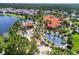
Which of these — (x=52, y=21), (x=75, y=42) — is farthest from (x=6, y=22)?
(x=75, y=42)

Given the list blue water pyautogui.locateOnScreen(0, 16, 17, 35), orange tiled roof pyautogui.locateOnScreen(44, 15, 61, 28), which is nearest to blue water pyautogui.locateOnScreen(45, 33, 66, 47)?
orange tiled roof pyautogui.locateOnScreen(44, 15, 61, 28)

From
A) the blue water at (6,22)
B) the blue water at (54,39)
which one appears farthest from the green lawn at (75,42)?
the blue water at (6,22)

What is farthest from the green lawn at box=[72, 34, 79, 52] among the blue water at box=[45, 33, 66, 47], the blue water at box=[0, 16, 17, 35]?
the blue water at box=[0, 16, 17, 35]

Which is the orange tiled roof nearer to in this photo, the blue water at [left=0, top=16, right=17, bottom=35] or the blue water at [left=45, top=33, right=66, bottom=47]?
the blue water at [left=45, top=33, right=66, bottom=47]

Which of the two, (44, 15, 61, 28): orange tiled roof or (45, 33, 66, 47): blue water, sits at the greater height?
(44, 15, 61, 28): orange tiled roof

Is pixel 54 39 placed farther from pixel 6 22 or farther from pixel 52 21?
pixel 6 22

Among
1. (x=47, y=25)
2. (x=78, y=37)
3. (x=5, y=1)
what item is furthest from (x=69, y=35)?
(x=5, y=1)

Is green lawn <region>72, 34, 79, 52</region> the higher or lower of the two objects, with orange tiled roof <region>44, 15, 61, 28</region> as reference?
lower

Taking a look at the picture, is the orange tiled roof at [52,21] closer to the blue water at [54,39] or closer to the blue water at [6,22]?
the blue water at [54,39]

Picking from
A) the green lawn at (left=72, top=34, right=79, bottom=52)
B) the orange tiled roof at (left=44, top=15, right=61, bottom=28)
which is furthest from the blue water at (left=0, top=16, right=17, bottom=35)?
the green lawn at (left=72, top=34, right=79, bottom=52)

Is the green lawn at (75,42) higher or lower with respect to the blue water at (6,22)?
lower
